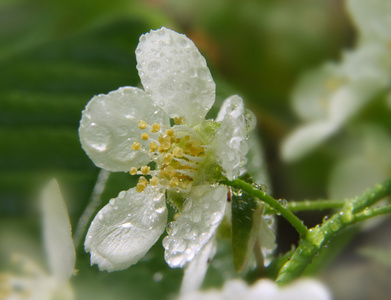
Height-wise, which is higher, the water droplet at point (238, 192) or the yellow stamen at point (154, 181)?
the water droplet at point (238, 192)

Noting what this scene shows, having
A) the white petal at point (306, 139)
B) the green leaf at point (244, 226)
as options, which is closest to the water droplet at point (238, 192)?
the green leaf at point (244, 226)

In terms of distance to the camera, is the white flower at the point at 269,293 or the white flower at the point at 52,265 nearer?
the white flower at the point at 269,293

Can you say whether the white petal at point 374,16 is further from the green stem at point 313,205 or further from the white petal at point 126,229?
the white petal at point 126,229

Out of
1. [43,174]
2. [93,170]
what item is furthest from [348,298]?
[43,174]

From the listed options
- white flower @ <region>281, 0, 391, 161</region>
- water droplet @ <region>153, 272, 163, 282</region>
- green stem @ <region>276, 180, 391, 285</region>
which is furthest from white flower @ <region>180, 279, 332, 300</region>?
white flower @ <region>281, 0, 391, 161</region>

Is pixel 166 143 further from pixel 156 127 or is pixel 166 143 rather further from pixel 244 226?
pixel 244 226

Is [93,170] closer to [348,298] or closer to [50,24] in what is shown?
[348,298]
